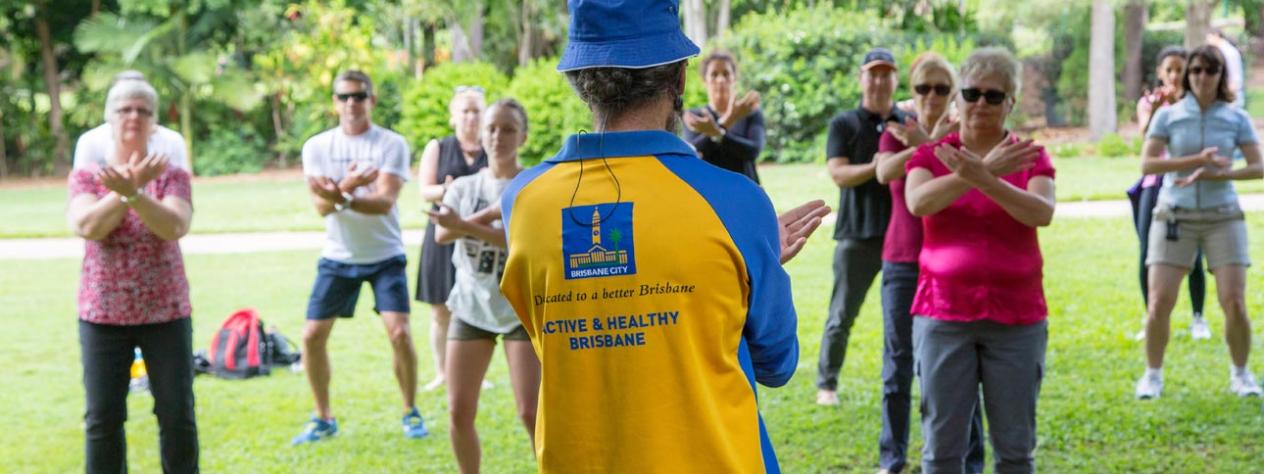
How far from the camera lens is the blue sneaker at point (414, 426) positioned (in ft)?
24.4

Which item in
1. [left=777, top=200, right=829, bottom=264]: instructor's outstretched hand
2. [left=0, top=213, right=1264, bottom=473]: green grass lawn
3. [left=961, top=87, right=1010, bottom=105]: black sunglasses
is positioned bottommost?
[left=0, top=213, right=1264, bottom=473]: green grass lawn

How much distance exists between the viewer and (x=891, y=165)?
19.6ft

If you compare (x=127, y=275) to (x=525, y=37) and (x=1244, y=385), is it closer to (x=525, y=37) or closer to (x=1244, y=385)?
(x=1244, y=385)

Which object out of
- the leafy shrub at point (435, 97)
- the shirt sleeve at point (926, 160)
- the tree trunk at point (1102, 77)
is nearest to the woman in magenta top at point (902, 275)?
the shirt sleeve at point (926, 160)

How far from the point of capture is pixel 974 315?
469 centimetres

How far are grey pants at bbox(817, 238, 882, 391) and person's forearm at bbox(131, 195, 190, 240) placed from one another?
3.35 meters

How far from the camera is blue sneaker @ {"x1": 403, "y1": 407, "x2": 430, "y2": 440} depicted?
745cm

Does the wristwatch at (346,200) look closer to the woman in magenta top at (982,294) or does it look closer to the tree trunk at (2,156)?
the woman in magenta top at (982,294)

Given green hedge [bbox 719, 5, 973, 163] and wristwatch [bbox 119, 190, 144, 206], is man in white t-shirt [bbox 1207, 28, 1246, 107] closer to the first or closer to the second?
wristwatch [bbox 119, 190, 144, 206]

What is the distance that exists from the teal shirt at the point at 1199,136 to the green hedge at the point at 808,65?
16090 mm

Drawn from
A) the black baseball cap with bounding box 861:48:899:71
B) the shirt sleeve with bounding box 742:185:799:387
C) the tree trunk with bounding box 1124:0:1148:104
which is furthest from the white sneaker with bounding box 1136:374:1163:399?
the tree trunk with bounding box 1124:0:1148:104

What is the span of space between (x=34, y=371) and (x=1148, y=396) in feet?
24.9

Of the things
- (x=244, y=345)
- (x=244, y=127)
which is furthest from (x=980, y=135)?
(x=244, y=127)

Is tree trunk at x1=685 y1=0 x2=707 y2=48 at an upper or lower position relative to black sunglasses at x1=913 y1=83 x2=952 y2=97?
upper
